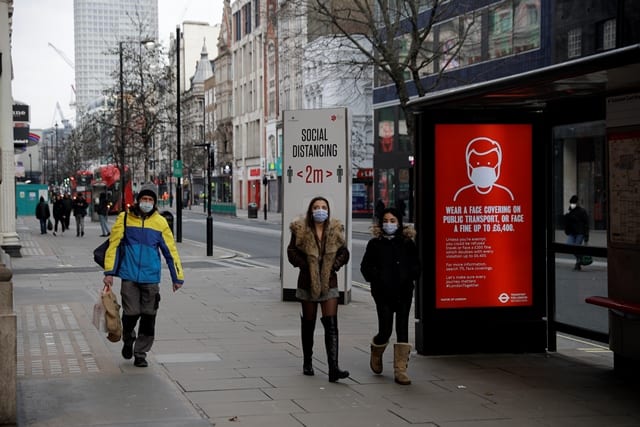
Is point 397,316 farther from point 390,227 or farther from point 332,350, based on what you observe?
point 390,227

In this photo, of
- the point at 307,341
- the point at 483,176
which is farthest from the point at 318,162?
the point at 307,341

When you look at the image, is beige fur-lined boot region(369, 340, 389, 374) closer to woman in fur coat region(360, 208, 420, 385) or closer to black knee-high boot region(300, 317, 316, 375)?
woman in fur coat region(360, 208, 420, 385)

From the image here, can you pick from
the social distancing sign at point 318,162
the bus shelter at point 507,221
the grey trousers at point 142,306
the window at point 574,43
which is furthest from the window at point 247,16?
the grey trousers at point 142,306

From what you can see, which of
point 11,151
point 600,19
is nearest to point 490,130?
point 11,151

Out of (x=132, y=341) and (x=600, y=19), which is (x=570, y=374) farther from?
(x=600, y=19)

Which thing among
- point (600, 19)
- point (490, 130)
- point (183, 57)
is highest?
point (183, 57)

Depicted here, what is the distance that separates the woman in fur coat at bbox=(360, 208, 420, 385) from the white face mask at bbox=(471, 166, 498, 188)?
1462 millimetres

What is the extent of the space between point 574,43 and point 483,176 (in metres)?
28.2

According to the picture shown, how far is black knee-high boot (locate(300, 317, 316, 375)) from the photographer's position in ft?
29.2

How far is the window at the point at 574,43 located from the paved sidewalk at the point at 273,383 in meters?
25.2

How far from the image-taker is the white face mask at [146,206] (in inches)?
374

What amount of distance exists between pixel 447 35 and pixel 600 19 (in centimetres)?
1201

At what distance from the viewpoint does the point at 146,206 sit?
950 cm

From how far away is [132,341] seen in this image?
9.78 m
